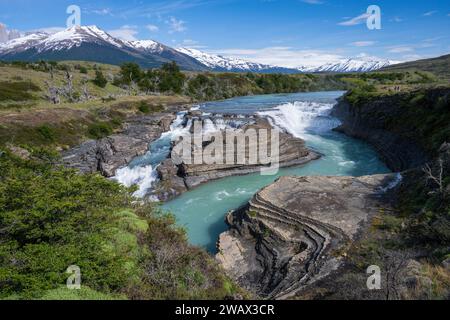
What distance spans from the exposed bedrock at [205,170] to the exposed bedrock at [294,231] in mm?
7986

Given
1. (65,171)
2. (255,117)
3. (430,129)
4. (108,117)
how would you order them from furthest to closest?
1. (108,117)
2. (255,117)
3. (430,129)
4. (65,171)

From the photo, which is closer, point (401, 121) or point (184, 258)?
point (184, 258)

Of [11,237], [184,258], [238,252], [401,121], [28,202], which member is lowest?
[238,252]

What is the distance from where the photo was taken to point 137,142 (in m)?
43.4

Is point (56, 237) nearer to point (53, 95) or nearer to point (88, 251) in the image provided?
point (88, 251)

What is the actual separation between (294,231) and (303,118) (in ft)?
143

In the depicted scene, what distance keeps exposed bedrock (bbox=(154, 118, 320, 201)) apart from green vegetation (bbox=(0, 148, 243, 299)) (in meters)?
14.9

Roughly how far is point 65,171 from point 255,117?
118 ft

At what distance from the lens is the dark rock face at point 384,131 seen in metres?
→ 33.5

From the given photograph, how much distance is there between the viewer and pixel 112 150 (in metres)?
39.9

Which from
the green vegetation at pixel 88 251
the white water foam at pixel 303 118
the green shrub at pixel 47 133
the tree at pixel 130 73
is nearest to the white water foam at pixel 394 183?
the green vegetation at pixel 88 251
